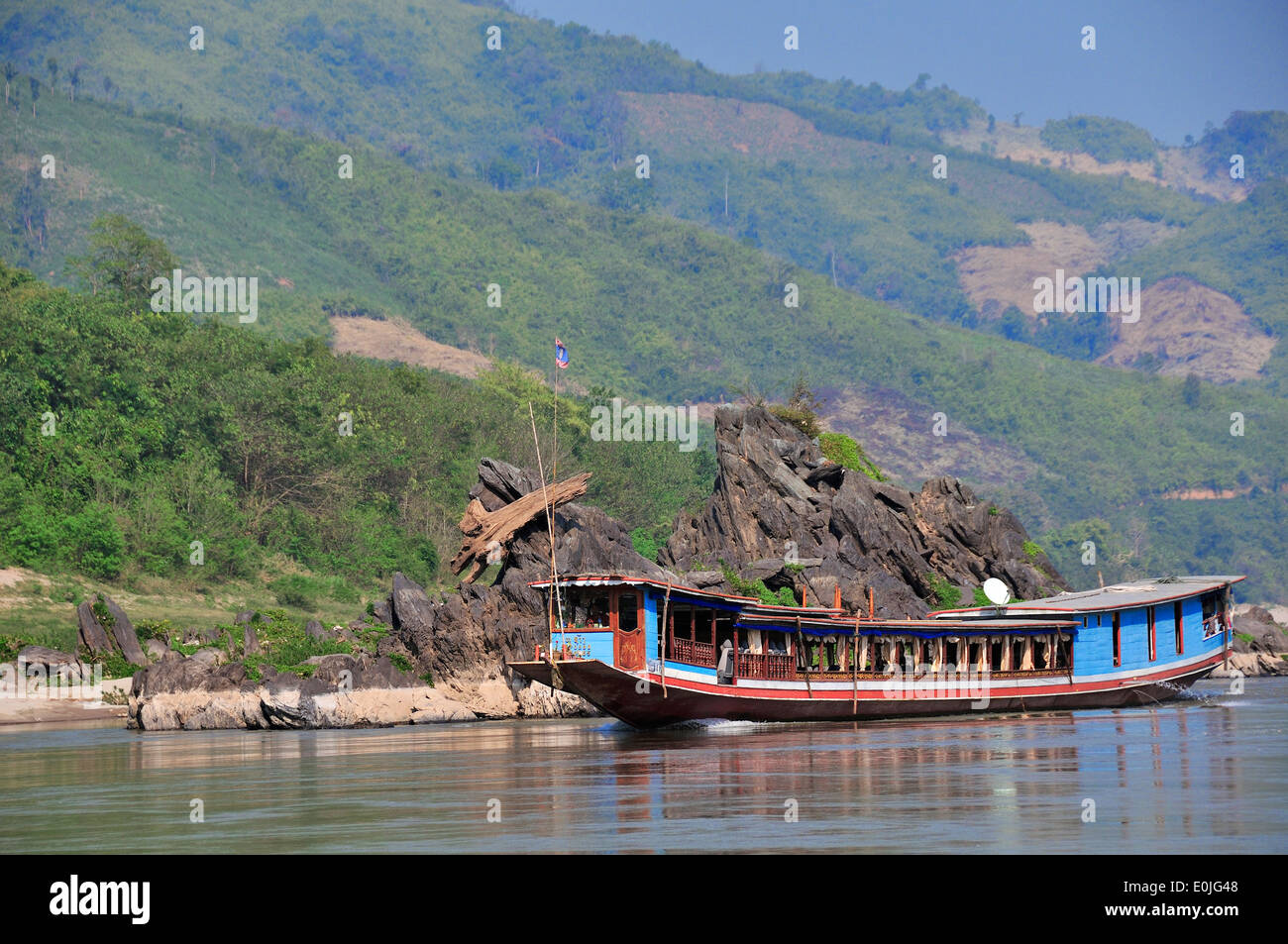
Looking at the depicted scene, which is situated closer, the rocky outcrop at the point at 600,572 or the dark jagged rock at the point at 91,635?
the rocky outcrop at the point at 600,572

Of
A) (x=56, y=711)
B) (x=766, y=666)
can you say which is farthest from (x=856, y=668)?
(x=56, y=711)

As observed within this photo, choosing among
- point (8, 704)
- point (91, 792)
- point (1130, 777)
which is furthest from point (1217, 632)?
point (8, 704)

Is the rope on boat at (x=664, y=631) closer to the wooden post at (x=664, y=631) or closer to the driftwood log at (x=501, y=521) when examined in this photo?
the wooden post at (x=664, y=631)

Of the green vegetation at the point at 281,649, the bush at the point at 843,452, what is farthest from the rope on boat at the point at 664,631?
the bush at the point at 843,452

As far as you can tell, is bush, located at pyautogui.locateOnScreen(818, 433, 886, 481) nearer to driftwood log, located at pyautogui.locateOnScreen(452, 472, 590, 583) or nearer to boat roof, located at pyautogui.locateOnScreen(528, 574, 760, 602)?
driftwood log, located at pyautogui.locateOnScreen(452, 472, 590, 583)

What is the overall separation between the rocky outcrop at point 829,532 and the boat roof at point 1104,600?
27.7ft

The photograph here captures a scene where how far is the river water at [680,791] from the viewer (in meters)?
21.0

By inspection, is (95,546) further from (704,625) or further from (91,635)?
(704,625)

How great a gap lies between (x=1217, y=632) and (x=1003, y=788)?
35.9m

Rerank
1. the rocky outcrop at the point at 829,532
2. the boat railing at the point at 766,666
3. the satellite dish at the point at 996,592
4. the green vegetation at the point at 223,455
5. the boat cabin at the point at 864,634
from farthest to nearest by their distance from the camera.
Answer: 1. the green vegetation at the point at 223,455
2. the rocky outcrop at the point at 829,532
3. the satellite dish at the point at 996,592
4. the boat railing at the point at 766,666
5. the boat cabin at the point at 864,634

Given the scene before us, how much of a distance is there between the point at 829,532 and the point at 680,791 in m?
42.1

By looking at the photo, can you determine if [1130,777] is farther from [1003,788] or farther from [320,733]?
[320,733]

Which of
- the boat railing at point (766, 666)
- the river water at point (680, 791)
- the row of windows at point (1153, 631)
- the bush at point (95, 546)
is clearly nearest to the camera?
the river water at point (680, 791)

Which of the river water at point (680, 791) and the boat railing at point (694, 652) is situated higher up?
the boat railing at point (694, 652)
